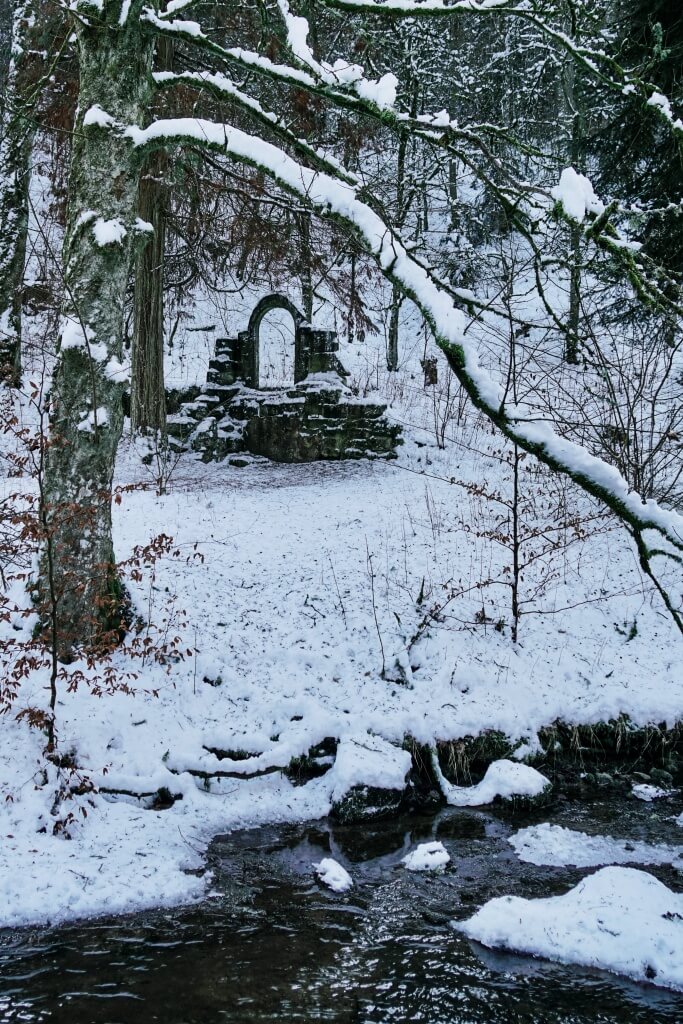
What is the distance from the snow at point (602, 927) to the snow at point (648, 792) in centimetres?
153

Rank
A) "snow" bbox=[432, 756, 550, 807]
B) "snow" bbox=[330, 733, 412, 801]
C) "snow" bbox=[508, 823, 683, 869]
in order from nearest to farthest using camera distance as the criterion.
→ "snow" bbox=[508, 823, 683, 869] < "snow" bbox=[330, 733, 412, 801] < "snow" bbox=[432, 756, 550, 807]

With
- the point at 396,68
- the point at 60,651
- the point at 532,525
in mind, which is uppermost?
the point at 396,68

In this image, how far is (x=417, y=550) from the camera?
8367mm

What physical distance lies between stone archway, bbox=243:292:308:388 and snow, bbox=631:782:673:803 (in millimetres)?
8692

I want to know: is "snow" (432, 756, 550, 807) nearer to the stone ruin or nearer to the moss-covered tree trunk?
the moss-covered tree trunk

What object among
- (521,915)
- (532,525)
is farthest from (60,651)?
(532,525)

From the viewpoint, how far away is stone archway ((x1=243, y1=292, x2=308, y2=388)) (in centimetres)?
1308

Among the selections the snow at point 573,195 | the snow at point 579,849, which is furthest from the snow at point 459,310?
the snow at point 579,849

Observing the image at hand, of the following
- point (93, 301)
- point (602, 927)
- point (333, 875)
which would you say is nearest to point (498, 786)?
point (333, 875)

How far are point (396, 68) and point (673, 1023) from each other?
1650cm

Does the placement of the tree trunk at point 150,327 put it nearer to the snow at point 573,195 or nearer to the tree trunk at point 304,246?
the tree trunk at point 304,246

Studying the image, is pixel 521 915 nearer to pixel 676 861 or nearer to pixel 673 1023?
pixel 673 1023

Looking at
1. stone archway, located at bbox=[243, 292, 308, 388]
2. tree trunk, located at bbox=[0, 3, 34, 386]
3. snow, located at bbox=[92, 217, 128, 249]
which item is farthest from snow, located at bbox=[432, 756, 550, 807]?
tree trunk, located at bbox=[0, 3, 34, 386]

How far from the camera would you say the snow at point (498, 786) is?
584 centimetres
